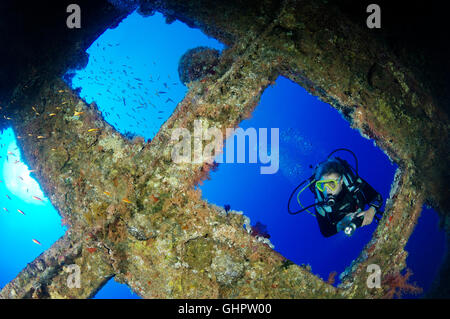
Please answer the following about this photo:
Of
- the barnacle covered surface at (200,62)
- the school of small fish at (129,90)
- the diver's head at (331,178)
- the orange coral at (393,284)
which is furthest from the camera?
the school of small fish at (129,90)

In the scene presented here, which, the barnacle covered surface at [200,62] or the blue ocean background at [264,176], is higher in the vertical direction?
the blue ocean background at [264,176]

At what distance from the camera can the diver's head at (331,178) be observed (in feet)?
16.8

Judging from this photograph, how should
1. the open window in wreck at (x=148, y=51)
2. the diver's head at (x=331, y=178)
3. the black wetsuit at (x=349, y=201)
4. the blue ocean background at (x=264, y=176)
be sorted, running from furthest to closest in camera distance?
the open window in wreck at (x=148, y=51) < the blue ocean background at (x=264, y=176) < the diver's head at (x=331, y=178) < the black wetsuit at (x=349, y=201)

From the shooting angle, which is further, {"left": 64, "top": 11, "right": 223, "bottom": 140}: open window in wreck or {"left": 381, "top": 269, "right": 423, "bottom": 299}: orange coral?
{"left": 64, "top": 11, "right": 223, "bottom": 140}: open window in wreck

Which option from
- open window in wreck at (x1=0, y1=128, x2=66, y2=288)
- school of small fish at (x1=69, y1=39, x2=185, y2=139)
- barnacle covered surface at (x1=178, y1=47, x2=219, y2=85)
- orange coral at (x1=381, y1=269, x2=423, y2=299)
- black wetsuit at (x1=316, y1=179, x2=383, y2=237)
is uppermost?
school of small fish at (x1=69, y1=39, x2=185, y2=139)

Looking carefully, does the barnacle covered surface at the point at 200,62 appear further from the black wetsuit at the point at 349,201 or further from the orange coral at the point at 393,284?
the orange coral at the point at 393,284

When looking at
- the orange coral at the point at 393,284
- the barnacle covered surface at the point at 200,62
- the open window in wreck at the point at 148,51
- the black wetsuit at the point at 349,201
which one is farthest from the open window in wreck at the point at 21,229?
the orange coral at the point at 393,284

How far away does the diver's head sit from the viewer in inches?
201

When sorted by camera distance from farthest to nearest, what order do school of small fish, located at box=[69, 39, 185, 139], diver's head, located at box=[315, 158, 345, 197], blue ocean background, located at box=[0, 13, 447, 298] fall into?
school of small fish, located at box=[69, 39, 185, 139] → blue ocean background, located at box=[0, 13, 447, 298] → diver's head, located at box=[315, 158, 345, 197]

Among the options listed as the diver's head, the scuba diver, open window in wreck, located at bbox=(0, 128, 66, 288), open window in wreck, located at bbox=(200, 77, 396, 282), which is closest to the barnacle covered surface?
the scuba diver

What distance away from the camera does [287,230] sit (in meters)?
56.9

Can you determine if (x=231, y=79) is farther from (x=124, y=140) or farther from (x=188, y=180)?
(x=124, y=140)

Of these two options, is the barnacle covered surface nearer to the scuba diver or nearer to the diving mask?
the scuba diver

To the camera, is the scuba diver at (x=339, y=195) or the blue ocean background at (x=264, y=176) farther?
the blue ocean background at (x=264, y=176)
